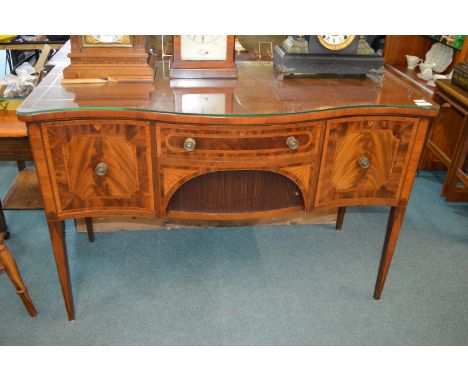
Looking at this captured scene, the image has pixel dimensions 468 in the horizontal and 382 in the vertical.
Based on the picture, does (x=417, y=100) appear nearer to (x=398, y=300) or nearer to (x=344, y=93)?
(x=344, y=93)

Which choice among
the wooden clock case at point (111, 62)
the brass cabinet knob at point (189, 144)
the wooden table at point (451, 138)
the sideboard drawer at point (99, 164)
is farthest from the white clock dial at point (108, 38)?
the wooden table at point (451, 138)

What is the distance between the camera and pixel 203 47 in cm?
181

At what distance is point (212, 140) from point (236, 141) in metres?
0.08

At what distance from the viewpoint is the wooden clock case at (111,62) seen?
1718 millimetres

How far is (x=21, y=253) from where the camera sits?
2.32 meters

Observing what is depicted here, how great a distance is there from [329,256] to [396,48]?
6.37 ft

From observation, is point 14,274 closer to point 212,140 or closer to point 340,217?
point 212,140

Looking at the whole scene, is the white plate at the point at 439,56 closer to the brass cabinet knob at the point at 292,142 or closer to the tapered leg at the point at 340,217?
the tapered leg at the point at 340,217

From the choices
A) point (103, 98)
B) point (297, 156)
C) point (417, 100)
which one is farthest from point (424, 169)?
point (103, 98)

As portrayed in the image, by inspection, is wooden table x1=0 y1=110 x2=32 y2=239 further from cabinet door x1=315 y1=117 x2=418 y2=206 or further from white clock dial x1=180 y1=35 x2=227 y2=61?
cabinet door x1=315 y1=117 x2=418 y2=206

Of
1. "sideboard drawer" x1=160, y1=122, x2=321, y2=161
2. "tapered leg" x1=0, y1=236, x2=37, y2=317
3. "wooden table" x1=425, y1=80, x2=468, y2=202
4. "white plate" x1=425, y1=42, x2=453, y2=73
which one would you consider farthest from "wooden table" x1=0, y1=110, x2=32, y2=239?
"white plate" x1=425, y1=42, x2=453, y2=73

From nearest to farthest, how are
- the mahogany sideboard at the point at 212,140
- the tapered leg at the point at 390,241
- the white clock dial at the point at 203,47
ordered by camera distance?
the mahogany sideboard at the point at 212,140
the white clock dial at the point at 203,47
the tapered leg at the point at 390,241

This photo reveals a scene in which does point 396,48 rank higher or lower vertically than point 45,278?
higher

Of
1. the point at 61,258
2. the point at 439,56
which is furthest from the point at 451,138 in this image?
the point at 61,258
